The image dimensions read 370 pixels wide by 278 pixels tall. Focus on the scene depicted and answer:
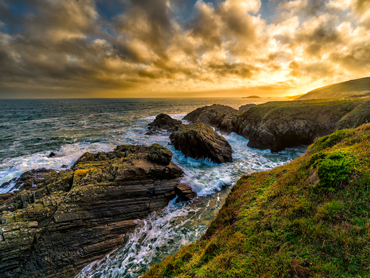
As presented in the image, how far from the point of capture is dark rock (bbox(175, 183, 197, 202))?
15.4m

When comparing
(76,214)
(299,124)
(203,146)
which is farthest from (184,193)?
(299,124)

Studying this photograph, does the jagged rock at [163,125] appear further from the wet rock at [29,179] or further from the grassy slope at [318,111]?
the wet rock at [29,179]

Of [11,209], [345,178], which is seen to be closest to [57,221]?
[11,209]

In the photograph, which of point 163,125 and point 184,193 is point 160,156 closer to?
point 184,193

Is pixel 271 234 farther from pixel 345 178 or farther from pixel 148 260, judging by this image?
pixel 148 260

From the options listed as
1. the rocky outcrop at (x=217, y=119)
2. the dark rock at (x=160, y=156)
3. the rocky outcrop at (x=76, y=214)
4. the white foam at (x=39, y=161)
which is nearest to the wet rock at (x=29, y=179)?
the white foam at (x=39, y=161)

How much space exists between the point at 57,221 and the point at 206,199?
12.7 metres

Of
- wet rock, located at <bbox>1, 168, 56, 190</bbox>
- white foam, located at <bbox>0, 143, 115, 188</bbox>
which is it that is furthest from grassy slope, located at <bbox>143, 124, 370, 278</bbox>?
white foam, located at <bbox>0, 143, 115, 188</bbox>

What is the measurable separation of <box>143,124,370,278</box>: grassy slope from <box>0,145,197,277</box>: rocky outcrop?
638cm

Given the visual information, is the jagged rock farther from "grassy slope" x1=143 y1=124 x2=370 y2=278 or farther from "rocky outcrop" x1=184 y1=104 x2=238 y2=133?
"grassy slope" x1=143 y1=124 x2=370 y2=278

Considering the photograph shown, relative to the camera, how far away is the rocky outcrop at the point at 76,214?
9.07 meters

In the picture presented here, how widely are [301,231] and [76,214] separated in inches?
563

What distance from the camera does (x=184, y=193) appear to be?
15.5 meters

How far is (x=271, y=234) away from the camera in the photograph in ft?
20.0
